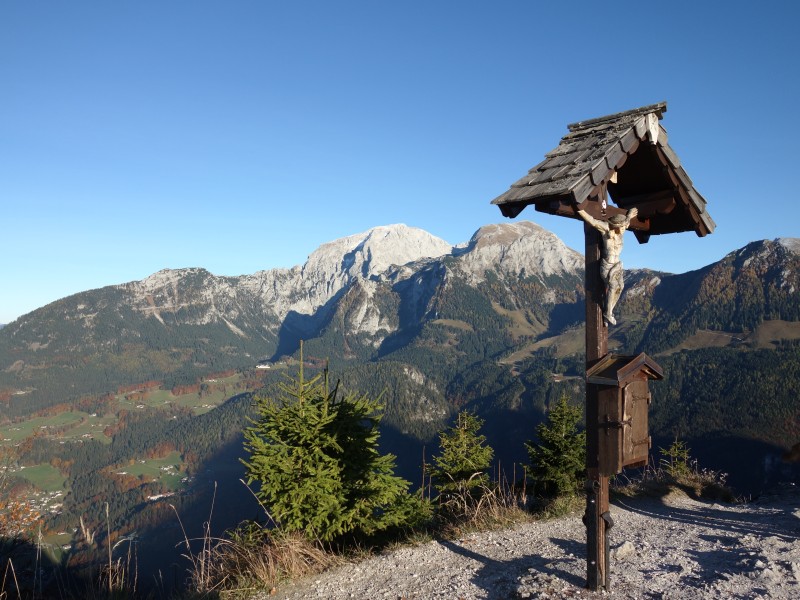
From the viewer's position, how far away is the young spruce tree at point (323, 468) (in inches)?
467

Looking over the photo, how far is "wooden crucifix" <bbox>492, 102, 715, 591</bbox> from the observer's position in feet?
24.4

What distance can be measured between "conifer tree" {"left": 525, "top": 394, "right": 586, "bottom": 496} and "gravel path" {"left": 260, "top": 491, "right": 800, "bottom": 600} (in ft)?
46.9

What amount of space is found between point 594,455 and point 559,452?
2108 centimetres

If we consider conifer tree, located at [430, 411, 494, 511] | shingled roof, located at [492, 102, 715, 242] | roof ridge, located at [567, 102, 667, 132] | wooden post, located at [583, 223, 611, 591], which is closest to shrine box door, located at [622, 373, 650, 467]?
wooden post, located at [583, 223, 611, 591]

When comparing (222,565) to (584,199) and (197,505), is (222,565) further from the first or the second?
(197,505)

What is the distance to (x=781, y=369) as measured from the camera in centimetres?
19012

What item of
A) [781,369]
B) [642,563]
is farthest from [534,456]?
[781,369]

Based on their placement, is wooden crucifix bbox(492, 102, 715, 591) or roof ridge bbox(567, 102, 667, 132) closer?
wooden crucifix bbox(492, 102, 715, 591)

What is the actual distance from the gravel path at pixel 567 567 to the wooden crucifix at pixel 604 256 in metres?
0.90

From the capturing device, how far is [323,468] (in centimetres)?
1255

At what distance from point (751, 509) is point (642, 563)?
356 inches

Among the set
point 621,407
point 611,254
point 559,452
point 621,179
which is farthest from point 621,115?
point 559,452

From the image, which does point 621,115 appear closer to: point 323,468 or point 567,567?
point 567,567

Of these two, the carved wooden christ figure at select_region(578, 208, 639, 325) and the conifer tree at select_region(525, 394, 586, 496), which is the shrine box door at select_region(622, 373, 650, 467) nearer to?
the carved wooden christ figure at select_region(578, 208, 639, 325)
